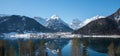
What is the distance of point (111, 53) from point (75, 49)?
1531 cm

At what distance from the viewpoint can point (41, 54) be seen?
109 m

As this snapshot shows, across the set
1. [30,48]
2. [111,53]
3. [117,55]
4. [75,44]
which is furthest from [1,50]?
[117,55]

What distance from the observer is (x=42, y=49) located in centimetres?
11025

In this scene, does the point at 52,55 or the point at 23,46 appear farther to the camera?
the point at 52,55

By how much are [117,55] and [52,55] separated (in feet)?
133

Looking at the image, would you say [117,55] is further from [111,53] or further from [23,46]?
[23,46]

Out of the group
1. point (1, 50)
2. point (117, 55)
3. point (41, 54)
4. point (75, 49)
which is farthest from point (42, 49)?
point (117, 55)

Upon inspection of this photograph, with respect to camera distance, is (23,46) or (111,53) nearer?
(111,53)

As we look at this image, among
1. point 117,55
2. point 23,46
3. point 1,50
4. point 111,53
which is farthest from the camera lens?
point 117,55

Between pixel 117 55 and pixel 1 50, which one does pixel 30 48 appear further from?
pixel 117 55

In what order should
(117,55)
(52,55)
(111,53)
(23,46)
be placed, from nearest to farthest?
(111,53)
(23,46)
(117,55)
(52,55)

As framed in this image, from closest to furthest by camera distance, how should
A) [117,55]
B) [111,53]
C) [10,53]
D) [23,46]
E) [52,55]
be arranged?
[10,53]
[111,53]
[23,46]
[117,55]
[52,55]

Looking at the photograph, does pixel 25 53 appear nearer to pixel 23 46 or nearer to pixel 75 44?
pixel 23 46

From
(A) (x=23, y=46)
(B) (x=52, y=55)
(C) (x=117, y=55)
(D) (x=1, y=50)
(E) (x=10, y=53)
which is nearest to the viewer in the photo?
(D) (x=1, y=50)
